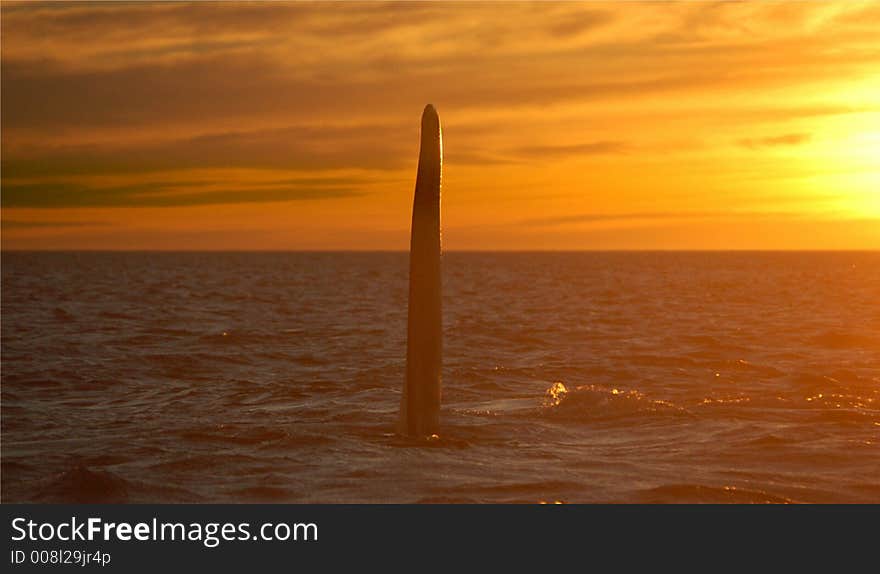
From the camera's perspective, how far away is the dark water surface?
15625 millimetres

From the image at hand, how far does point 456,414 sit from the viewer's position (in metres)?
21.9

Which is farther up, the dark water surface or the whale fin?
the whale fin

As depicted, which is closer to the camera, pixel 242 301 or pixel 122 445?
pixel 122 445

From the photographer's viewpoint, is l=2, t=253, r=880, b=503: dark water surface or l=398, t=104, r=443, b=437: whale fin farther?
l=398, t=104, r=443, b=437: whale fin

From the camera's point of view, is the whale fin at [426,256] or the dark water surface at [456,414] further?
the whale fin at [426,256]

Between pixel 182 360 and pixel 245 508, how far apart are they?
20.5 metres

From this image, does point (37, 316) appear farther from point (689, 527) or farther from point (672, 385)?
point (689, 527)

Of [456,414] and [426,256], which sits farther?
[456,414]

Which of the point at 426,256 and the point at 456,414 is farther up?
the point at 426,256

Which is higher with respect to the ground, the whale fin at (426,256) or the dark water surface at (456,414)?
the whale fin at (426,256)

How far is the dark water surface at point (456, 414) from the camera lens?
15.6 metres

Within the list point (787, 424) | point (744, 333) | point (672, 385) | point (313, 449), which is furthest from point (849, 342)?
point (313, 449)

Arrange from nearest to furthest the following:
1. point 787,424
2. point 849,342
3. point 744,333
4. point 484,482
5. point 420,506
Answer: point 420,506 → point 484,482 → point 787,424 → point 849,342 → point 744,333

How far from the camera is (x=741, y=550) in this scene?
1251 centimetres
